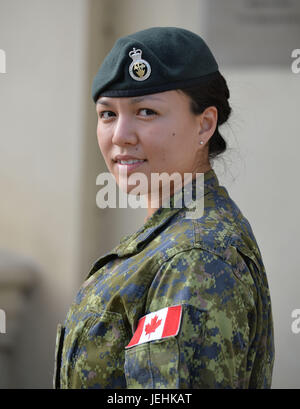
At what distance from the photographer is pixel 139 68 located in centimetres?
131

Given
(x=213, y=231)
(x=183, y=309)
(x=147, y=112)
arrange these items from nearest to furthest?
1. (x=183, y=309)
2. (x=213, y=231)
3. (x=147, y=112)

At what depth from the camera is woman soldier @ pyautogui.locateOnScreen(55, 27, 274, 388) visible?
43.6 inches

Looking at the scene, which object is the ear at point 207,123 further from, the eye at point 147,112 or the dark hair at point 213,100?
the eye at point 147,112

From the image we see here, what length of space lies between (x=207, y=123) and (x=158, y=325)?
20.2 inches

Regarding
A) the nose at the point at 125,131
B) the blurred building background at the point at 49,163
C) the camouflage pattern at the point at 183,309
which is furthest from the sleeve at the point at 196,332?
the blurred building background at the point at 49,163

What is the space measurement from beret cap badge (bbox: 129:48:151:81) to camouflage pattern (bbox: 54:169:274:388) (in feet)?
0.86

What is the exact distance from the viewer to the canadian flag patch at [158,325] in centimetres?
109

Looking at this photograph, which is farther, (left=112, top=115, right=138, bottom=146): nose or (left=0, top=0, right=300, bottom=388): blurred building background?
(left=0, top=0, right=300, bottom=388): blurred building background

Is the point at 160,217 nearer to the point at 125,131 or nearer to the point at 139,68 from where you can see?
the point at 125,131

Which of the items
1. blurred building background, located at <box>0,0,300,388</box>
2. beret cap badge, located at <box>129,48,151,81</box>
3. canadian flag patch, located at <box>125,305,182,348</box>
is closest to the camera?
canadian flag patch, located at <box>125,305,182,348</box>

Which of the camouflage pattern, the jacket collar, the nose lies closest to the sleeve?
the camouflage pattern

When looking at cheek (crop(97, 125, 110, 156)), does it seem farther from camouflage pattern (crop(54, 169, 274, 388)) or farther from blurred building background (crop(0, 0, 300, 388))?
blurred building background (crop(0, 0, 300, 388))

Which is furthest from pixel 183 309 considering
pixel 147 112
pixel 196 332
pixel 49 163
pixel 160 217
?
pixel 49 163

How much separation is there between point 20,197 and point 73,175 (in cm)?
32
